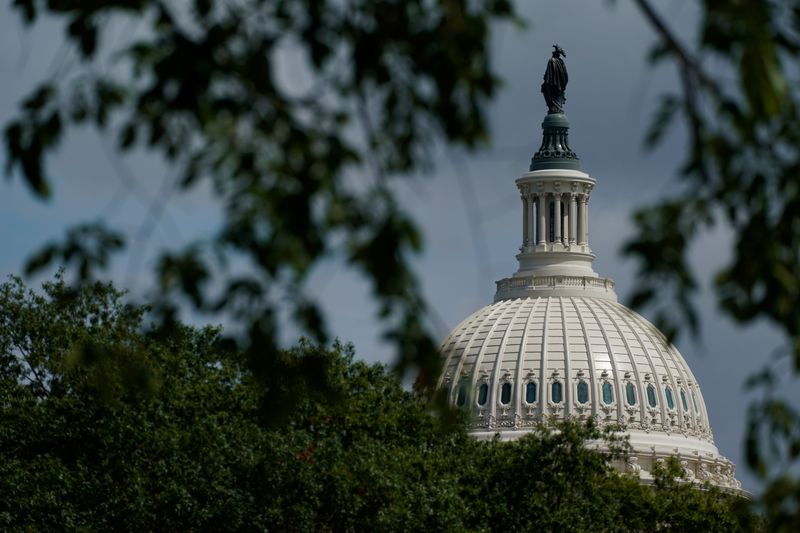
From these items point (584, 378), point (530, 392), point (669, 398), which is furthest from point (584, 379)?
point (669, 398)

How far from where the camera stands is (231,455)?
5828cm

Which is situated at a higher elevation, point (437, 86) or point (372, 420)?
point (372, 420)

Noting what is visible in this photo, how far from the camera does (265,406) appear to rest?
17.3 metres

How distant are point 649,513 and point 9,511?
29609mm

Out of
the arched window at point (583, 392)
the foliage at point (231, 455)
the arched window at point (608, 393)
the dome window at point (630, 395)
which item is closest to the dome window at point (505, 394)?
Answer: the arched window at point (583, 392)

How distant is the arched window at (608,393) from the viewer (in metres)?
188

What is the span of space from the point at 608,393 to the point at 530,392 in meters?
6.70

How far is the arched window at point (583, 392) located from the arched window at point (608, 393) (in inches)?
58.1

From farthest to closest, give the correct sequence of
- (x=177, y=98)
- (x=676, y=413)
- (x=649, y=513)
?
(x=676, y=413)
(x=649, y=513)
(x=177, y=98)

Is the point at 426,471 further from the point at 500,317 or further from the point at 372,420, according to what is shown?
the point at 500,317

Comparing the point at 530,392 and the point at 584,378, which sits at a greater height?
the point at 584,378

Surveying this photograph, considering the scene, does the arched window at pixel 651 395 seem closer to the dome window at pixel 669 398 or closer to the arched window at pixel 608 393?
the dome window at pixel 669 398

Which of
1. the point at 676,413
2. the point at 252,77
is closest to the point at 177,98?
the point at 252,77

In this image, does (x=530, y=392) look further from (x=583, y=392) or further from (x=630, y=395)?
(x=630, y=395)
